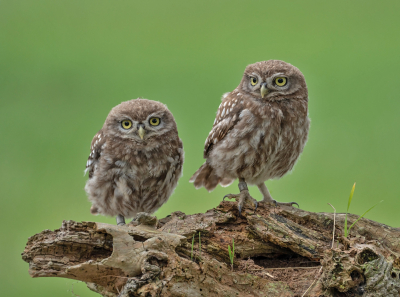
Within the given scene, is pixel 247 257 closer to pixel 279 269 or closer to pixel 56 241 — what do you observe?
pixel 279 269

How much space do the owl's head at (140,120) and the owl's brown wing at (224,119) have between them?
386mm

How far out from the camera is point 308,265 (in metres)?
3.26

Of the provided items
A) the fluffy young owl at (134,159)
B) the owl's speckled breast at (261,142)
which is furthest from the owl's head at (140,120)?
the owl's speckled breast at (261,142)

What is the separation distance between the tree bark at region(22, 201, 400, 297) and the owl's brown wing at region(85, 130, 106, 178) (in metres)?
1.26

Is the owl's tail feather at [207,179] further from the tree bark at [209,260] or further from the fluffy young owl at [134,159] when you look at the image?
the tree bark at [209,260]

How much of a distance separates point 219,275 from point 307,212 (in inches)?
40.6

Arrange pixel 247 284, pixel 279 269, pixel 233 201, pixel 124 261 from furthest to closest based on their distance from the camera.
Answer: pixel 233 201 < pixel 279 269 < pixel 247 284 < pixel 124 261

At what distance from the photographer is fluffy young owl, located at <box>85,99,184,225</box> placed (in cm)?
397

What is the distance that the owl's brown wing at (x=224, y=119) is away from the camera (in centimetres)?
400

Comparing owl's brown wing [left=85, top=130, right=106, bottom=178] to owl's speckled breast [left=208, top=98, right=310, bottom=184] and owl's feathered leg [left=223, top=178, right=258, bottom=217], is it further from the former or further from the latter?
owl's feathered leg [left=223, top=178, right=258, bottom=217]

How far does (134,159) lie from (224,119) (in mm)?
877

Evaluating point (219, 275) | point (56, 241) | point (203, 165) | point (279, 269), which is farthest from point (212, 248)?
point (203, 165)

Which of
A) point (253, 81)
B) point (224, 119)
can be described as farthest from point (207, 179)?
point (253, 81)

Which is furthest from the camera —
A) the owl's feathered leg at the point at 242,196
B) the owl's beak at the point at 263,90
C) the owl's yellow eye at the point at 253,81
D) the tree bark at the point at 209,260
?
the owl's yellow eye at the point at 253,81
